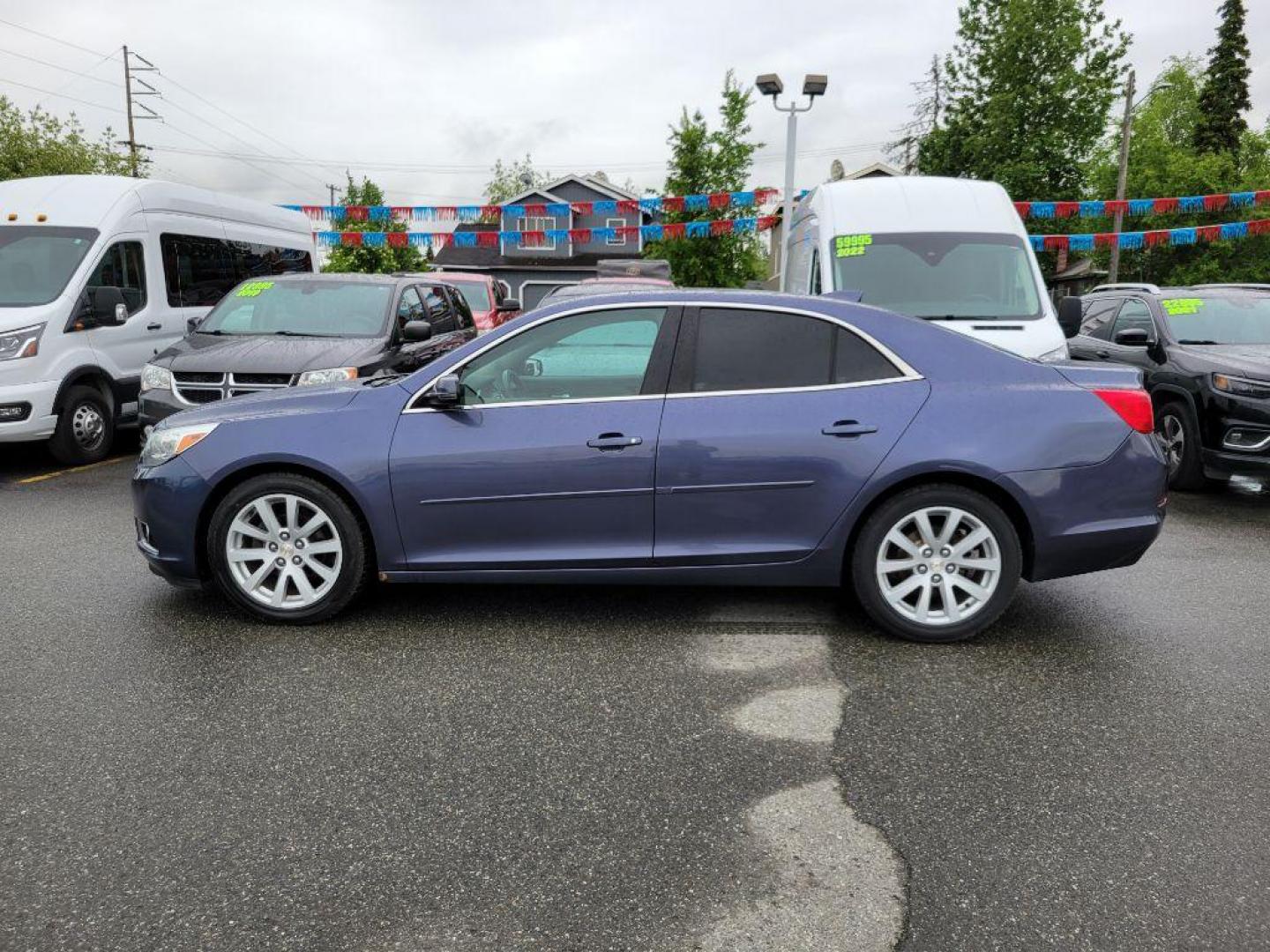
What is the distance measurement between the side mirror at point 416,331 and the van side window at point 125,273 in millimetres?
3200

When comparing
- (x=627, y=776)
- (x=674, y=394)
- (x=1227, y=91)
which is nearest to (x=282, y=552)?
(x=674, y=394)

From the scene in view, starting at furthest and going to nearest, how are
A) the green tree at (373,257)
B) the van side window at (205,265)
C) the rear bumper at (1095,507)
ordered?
the green tree at (373,257) < the van side window at (205,265) < the rear bumper at (1095,507)

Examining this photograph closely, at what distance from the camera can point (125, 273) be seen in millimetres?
9680

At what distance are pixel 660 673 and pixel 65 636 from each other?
2.76 m

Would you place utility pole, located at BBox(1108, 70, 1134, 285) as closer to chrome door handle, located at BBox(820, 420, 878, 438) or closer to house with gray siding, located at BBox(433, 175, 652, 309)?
house with gray siding, located at BBox(433, 175, 652, 309)

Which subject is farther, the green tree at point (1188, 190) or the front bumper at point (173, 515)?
the green tree at point (1188, 190)

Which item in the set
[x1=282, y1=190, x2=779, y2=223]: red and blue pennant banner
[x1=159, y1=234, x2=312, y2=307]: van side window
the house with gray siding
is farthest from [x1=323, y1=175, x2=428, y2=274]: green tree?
[x1=159, y1=234, x2=312, y2=307]: van side window

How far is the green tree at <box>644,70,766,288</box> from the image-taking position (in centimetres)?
2628

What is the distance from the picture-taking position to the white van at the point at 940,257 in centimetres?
797

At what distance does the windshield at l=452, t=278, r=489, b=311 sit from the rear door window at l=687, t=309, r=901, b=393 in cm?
1067

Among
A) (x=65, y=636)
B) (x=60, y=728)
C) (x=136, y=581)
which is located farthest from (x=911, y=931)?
(x=136, y=581)

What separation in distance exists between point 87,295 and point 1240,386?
989 centimetres

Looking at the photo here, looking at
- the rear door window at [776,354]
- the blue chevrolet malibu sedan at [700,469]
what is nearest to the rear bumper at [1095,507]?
the blue chevrolet malibu sedan at [700,469]

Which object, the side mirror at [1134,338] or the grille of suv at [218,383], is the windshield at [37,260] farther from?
the side mirror at [1134,338]
